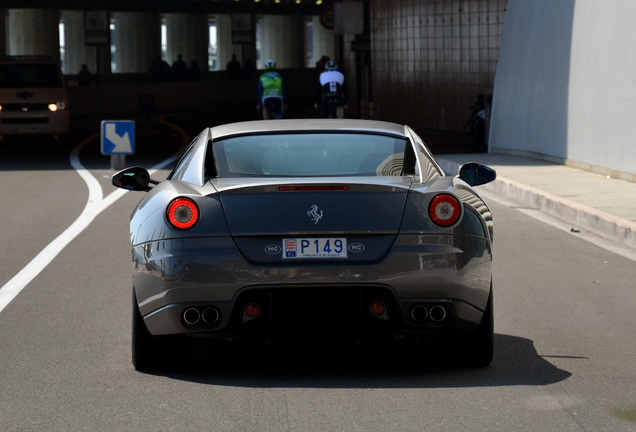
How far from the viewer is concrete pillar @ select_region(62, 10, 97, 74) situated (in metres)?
55.9

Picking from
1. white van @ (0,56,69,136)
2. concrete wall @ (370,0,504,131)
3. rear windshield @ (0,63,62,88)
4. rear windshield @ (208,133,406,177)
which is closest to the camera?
rear windshield @ (208,133,406,177)

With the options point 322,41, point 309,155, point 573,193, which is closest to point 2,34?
point 322,41

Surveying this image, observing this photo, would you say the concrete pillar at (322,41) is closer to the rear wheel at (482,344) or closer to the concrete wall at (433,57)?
the concrete wall at (433,57)

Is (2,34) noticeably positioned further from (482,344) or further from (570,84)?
(482,344)

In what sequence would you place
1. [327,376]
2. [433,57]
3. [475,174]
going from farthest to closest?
[433,57] < [475,174] < [327,376]

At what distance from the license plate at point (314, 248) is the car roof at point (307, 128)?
1.00 meters

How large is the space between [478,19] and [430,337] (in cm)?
2465

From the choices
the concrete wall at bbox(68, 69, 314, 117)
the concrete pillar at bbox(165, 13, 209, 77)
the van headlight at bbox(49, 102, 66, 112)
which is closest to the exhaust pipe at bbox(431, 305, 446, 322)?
the van headlight at bbox(49, 102, 66, 112)

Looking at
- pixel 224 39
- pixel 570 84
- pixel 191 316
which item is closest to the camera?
pixel 191 316

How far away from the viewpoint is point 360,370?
21.5 ft

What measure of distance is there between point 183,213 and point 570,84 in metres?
14.8

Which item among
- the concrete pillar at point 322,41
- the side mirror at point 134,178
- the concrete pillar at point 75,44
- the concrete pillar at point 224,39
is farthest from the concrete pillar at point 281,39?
the side mirror at point 134,178

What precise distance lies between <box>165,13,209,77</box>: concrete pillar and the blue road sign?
42.9m

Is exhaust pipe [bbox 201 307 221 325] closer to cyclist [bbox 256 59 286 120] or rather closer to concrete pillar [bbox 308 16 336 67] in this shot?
cyclist [bbox 256 59 286 120]
